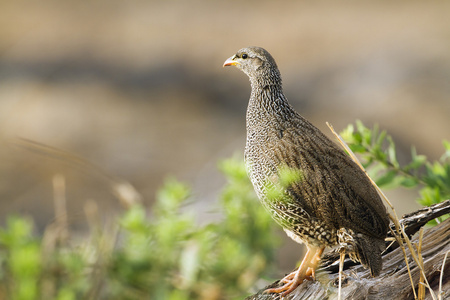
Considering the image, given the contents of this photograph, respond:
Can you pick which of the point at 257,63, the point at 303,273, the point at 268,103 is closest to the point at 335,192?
the point at 303,273

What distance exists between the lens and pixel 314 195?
3170 mm

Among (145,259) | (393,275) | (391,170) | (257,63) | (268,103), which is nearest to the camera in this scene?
(145,259)

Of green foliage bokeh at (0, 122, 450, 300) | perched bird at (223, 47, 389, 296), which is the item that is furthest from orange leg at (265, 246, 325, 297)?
green foliage bokeh at (0, 122, 450, 300)

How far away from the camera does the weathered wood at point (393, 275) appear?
298 centimetres

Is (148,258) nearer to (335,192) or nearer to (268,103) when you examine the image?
(335,192)

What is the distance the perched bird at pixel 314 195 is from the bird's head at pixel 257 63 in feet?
1.38

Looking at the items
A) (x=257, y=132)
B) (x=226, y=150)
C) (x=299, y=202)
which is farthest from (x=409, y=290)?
(x=226, y=150)

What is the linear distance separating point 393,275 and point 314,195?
564 mm

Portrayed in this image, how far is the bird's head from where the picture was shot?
152 inches

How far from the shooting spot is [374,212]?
3.13 meters

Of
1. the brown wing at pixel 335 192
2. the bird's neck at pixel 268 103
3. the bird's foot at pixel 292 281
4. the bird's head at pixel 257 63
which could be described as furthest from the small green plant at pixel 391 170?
the bird's foot at pixel 292 281

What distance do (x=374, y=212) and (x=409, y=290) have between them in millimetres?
419

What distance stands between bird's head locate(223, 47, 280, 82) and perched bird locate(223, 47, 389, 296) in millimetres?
420

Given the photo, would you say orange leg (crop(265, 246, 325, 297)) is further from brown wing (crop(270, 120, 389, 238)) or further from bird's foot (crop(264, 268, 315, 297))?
brown wing (crop(270, 120, 389, 238))
